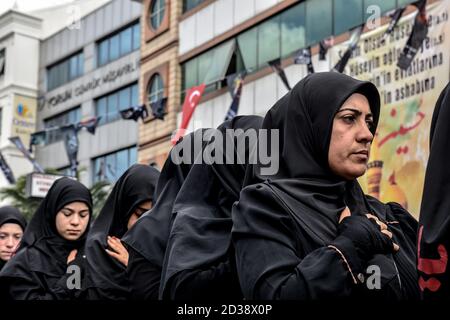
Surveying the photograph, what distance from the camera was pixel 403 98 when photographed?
11.0 meters

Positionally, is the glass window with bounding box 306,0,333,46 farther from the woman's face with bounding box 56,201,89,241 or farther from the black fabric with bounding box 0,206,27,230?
the woman's face with bounding box 56,201,89,241

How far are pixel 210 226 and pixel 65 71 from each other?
972 inches

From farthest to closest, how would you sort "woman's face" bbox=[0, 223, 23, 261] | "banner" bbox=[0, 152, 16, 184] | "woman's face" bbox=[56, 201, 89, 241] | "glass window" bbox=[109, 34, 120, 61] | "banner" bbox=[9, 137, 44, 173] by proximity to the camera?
"glass window" bbox=[109, 34, 120, 61] < "banner" bbox=[0, 152, 16, 184] < "banner" bbox=[9, 137, 44, 173] < "woman's face" bbox=[0, 223, 23, 261] < "woman's face" bbox=[56, 201, 89, 241]

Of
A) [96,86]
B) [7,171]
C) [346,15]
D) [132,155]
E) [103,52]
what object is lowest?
[7,171]

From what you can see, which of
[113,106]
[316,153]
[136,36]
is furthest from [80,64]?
[316,153]

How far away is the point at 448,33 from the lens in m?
10.3

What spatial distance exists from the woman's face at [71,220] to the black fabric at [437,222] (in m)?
3.67

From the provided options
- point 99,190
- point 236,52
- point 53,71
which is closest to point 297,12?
point 236,52

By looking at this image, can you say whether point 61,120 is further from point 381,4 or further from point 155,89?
point 381,4

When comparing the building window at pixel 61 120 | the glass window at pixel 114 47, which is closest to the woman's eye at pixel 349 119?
the glass window at pixel 114 47

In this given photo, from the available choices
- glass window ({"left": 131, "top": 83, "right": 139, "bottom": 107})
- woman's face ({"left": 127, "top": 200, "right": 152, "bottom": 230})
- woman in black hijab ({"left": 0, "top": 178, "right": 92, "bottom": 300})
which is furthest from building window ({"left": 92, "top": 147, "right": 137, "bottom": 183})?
woman's face ({"left": 127, "top": 200, "right": 152, "bottom": 230})

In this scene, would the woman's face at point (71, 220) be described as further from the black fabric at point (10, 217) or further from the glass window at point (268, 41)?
the glass window at point (268, 41)

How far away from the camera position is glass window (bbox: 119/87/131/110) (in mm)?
22625

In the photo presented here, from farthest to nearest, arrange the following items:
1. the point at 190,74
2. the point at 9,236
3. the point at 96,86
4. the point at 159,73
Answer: the point at 96,86 < the point at 159,73 < the point at 190,74 < the point at 9,236
